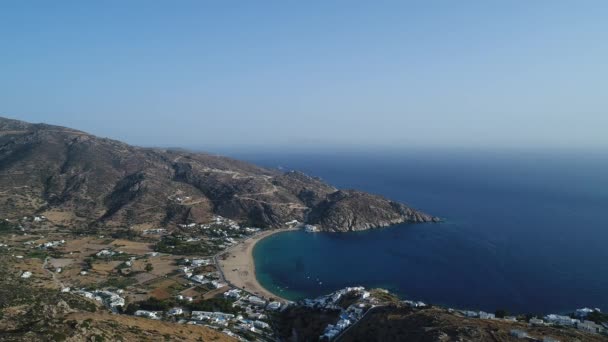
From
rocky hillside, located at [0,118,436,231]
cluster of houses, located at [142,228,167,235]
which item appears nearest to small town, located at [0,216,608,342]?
cluster of houses, located at [142,228,167,235]

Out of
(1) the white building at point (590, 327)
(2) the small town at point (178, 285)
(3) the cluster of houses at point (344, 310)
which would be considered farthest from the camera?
(2) the small town at point (178, 285)

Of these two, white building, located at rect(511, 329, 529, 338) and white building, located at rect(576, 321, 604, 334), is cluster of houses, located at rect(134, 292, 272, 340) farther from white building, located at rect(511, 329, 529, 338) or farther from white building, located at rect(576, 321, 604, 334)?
white building, located at rect(576, 321, 604, 334)

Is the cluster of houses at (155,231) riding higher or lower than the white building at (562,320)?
lower

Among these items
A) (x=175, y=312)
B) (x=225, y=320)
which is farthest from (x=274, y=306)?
(x=175, y=312)

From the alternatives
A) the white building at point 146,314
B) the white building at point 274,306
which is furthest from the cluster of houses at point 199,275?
the white building at point 146,314

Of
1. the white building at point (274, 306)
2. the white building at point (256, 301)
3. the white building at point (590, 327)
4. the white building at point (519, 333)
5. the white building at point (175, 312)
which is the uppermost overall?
the white building at point (519, 333)

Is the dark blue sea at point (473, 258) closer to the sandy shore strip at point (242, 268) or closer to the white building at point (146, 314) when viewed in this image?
the sandy shore strip at point (242, 268)

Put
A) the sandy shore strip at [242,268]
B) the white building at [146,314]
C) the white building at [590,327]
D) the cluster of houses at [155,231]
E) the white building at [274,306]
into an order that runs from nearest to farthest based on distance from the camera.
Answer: the white building at [590,327] < the white building at [146,314] < the white building at [274,306] < the sandy shore strip at [242,268] < the cluster of houses at [155,231]

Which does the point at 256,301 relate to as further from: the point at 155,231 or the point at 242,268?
the point at 155,231

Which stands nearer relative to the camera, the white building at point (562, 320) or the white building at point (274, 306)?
the white building at point (562, 320)
